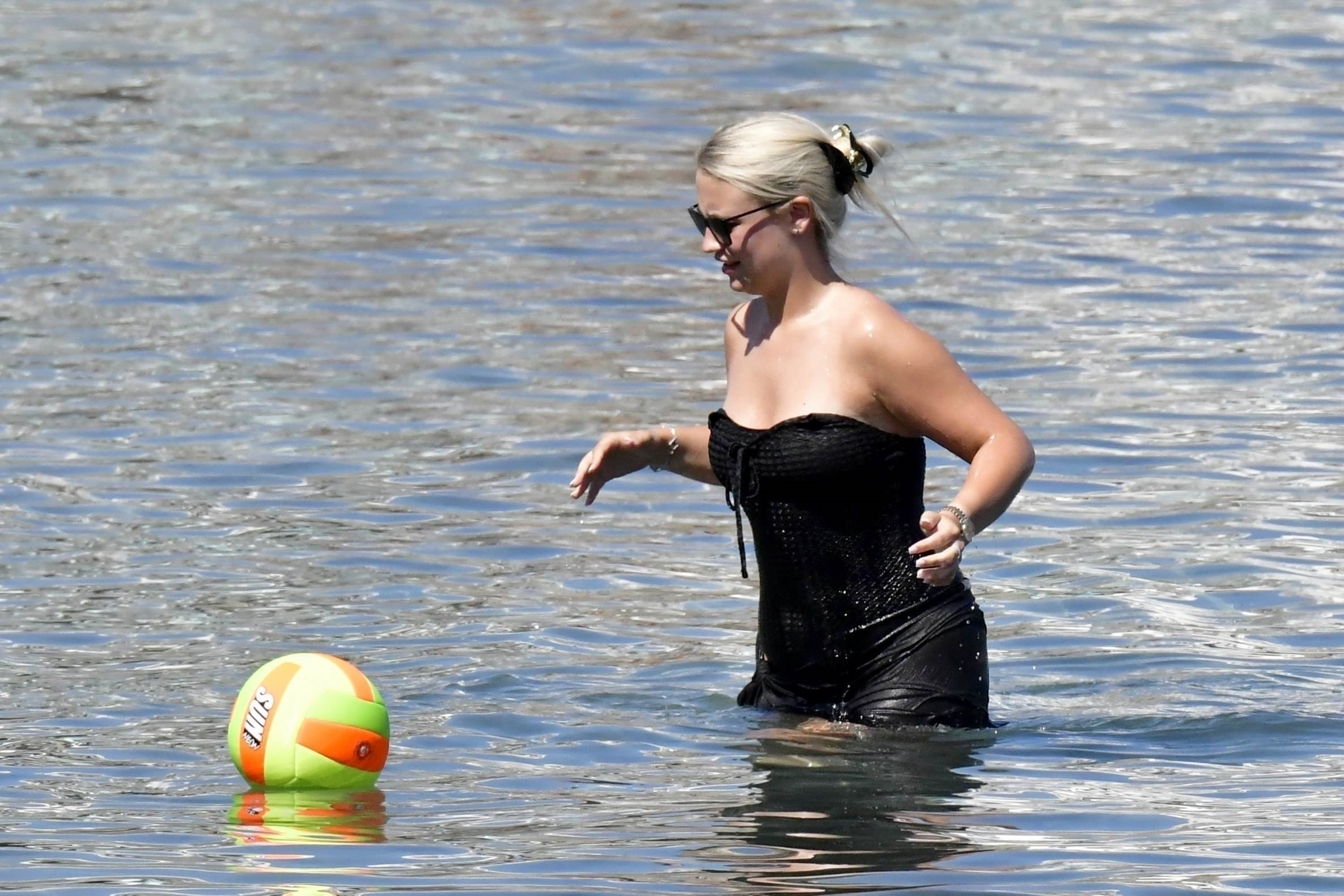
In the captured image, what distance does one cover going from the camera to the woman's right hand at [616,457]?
6836 millimetres

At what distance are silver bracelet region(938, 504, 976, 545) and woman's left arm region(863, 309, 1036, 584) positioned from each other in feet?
0.26

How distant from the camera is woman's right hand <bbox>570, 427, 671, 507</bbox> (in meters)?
6.84

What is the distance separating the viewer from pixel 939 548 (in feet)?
19.6

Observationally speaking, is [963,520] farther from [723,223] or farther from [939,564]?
[723,223]

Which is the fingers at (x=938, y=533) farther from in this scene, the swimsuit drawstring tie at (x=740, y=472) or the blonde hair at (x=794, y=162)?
the blonde hair at (x=794, y=162)

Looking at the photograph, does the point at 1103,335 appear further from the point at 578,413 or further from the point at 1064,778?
the point at 1064,778

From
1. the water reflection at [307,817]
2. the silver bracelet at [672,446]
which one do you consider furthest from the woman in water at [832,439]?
the water reflection at [307,817]

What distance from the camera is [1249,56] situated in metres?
22.3

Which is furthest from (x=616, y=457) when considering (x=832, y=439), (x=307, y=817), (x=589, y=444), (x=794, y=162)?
(x=589, y=444)

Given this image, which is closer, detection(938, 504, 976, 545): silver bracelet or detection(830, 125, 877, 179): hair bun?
detection(938, 504, 976, 545): silver bracelet

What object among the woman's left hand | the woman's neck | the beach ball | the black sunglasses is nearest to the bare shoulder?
the woman's neck

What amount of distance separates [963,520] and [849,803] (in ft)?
2.72

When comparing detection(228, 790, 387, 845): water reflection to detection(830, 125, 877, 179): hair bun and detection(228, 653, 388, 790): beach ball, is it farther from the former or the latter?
detection(830, 125, 877, 179): hair bun

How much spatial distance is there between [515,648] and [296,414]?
373 cm
